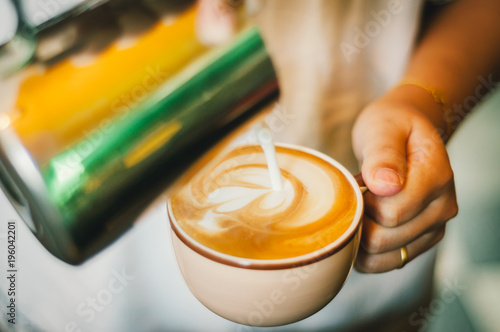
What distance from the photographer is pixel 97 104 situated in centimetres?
21

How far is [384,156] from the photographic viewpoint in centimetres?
45

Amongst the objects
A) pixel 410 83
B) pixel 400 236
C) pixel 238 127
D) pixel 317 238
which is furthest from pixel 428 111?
pixel 238 127

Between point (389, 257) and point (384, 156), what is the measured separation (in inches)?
6.1

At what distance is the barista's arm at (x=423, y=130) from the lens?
46 centimetres

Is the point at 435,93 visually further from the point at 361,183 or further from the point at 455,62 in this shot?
the point at 361,183

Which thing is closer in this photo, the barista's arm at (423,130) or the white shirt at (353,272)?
the barista's arm at (423,130)

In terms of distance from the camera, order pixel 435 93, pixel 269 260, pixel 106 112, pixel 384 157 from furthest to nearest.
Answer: pixel 435 93
pixel 384 157
pixel 269 260
pixel 106 112

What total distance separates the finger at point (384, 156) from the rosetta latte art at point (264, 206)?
0.03m

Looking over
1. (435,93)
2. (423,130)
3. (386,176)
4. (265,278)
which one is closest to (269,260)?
(265,278)

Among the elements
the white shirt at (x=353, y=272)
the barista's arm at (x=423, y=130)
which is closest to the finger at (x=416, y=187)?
the barista's arm at (x=423, y=130)

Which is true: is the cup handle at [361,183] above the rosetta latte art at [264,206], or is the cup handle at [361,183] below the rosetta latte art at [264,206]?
below

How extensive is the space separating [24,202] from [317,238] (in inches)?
9.6

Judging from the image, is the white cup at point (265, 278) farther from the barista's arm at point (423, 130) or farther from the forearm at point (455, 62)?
the forearm at point (455, 62)

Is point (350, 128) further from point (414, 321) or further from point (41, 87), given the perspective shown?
point (41, 87)
